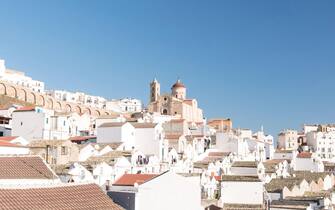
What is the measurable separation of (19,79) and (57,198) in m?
88.0

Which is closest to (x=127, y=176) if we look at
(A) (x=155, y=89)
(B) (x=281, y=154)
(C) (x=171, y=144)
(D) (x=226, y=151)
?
(C) (x=171, y=144)

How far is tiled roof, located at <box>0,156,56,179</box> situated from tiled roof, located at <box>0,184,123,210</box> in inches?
140

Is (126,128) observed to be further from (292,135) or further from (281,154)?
(292,135)

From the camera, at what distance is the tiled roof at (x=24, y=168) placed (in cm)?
2258

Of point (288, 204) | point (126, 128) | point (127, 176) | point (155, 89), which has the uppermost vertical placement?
point (155, 89)

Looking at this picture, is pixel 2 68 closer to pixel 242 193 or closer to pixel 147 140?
pixel 147 140

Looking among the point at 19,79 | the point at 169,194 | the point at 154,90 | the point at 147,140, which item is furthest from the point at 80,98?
the point at 169,194

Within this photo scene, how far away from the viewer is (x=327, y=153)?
101 m

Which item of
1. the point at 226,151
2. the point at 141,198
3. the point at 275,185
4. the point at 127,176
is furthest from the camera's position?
the point at 226,151

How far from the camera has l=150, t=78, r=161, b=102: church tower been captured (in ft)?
344

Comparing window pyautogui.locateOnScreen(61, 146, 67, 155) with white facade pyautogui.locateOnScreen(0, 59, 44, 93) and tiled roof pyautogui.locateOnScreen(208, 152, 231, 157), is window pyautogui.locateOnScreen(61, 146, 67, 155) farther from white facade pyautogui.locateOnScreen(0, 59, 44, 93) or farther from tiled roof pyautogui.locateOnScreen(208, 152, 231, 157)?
white facade pyautogui.locateOnScreen(0, 59, 44, 93)

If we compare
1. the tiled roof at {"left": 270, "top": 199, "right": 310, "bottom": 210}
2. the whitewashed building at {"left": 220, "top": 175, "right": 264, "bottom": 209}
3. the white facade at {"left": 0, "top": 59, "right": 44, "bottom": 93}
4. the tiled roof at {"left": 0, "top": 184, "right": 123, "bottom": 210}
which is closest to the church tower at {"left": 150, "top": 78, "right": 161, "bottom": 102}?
the white facade at {"left": 0, "top": 59, "right": 44, "bottom": 93}

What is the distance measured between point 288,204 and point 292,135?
75.5m

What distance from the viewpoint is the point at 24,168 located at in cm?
2352
